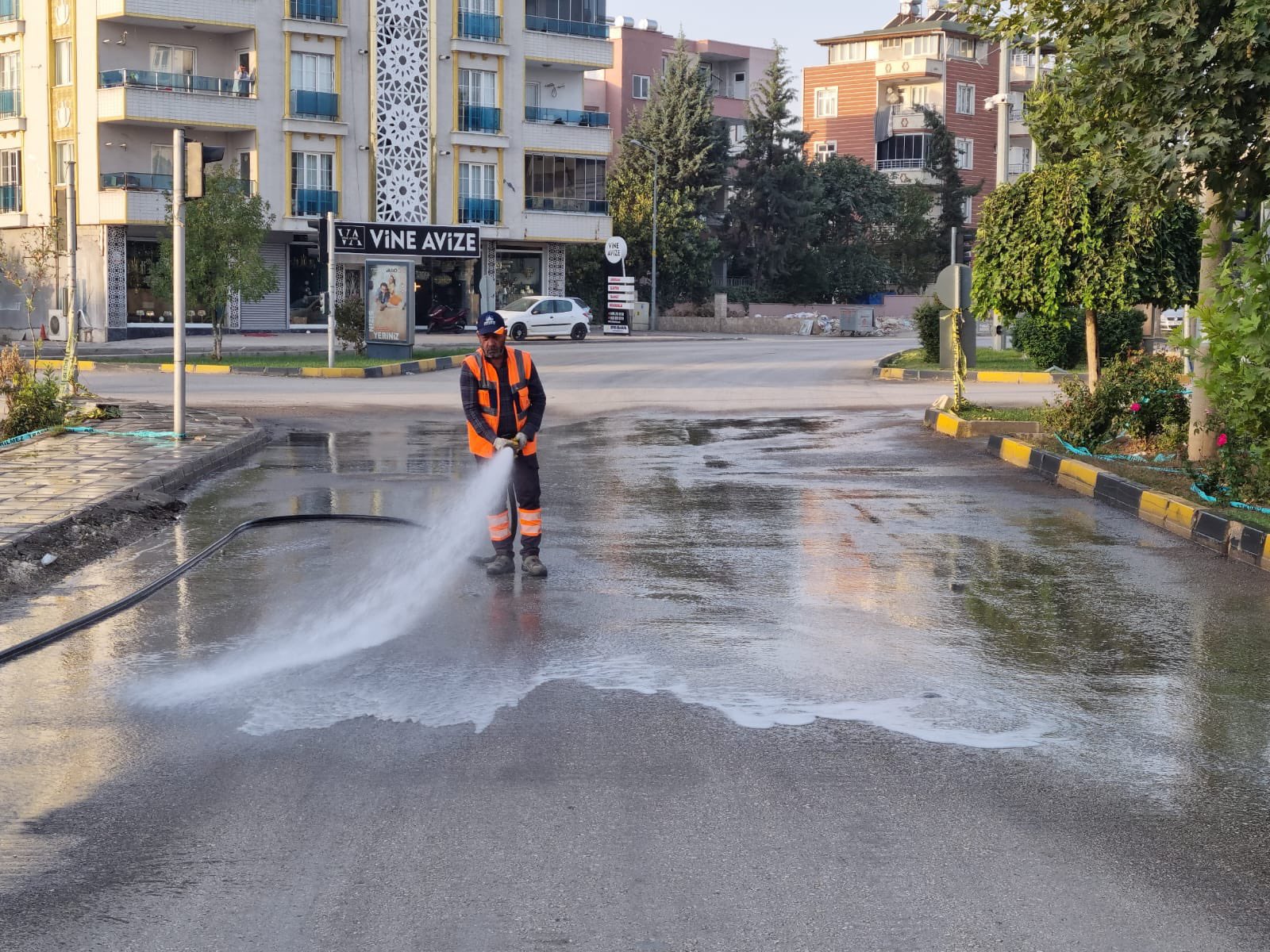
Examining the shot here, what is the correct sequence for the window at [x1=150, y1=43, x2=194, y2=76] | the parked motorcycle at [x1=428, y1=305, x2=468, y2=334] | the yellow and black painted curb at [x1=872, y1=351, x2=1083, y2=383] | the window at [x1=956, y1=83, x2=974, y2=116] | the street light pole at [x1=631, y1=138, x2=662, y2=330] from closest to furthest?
the yellow and black painted curb at [x1=872, y1=351, x2=1083, y2=383]
the window at [x1=150, y1=43, x2=194, y2=76]
the parked motorcycle at [x1=428, y1=305, x2=468, y2=334]
the street light pole at [x1=631, y1=138, x2=662, y2=330]
the window at [x1=956, y1=83, x2=974, y2=116]

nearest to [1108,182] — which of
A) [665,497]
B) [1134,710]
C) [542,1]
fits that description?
[665,497]

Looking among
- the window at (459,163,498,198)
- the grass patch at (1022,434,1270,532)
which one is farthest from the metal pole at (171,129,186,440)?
the window at (459,163,498,198)

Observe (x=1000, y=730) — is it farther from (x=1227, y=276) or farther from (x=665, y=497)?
(x=665, y=497)

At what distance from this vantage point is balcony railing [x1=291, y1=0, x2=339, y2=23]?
174ft

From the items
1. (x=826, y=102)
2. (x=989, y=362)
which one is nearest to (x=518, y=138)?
(x=989, y=362)

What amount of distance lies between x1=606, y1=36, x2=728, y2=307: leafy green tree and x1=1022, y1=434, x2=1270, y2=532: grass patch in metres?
50.6

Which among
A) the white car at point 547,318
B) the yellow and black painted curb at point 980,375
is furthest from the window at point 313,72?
the yellow and black painted curb at point 980,375

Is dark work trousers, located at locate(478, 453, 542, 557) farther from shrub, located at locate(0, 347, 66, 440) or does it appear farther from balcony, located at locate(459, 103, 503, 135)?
balcony, located at locate(459, 103, 503, 135)

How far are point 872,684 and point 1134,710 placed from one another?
1.07 meters

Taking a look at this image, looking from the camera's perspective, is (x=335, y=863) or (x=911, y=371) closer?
(x=335, y=863)

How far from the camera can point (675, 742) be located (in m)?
5.82

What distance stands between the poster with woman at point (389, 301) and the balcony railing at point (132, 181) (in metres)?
17.4

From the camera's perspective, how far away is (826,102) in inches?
3440

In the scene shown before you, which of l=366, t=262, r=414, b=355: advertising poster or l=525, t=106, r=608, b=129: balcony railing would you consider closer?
l=366, t=262, r=414, b=355: advertising poster
